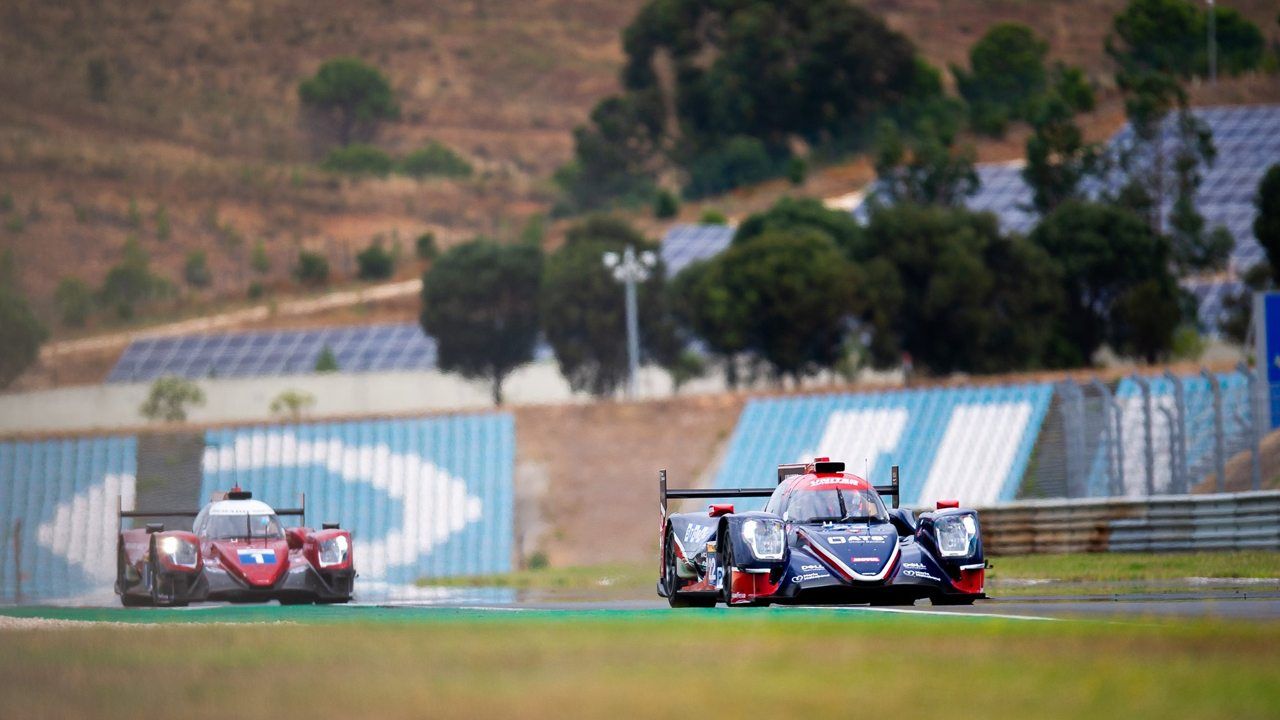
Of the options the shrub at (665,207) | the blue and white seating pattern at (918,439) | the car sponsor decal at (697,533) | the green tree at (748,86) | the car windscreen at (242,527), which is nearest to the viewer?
the car sponsor decal at (697,533)

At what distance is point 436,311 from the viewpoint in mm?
105188

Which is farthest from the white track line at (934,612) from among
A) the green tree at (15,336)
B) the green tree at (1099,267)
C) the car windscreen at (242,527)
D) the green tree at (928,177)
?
the green tree at (928,177)

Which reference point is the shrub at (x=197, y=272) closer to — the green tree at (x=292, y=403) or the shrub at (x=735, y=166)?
the shrub at (x=735, y=166)

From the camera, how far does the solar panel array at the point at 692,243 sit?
122 metres

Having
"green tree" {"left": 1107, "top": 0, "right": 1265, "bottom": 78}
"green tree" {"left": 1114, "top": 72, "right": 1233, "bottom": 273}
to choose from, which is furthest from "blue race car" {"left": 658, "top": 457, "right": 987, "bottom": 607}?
"green tree" {"left": 1107, "top": 0, "right": 1265, "bottom": 78}

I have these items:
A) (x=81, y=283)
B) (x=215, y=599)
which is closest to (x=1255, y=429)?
(x=215, y=599)

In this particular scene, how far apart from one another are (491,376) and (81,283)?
60.6m

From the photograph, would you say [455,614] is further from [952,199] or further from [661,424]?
[952,199]

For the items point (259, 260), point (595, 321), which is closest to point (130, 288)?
point (259, 260)

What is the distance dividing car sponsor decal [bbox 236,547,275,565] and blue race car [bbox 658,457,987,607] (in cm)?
803

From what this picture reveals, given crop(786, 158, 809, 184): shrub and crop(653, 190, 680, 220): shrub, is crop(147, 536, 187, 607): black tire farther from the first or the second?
crop(786, 158, 809, 184): shrub

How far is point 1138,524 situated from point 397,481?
26.5 metres

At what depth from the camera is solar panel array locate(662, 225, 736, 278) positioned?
399 feet

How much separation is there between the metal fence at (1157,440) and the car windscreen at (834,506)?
11.1m
